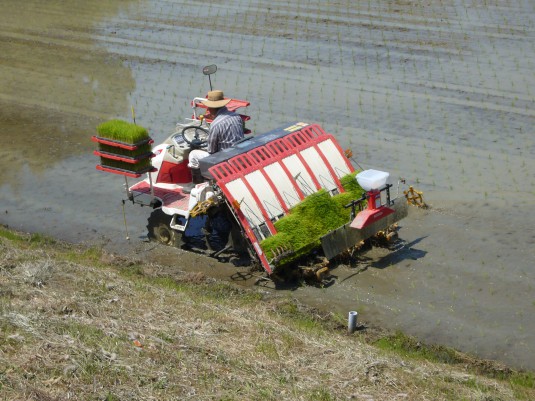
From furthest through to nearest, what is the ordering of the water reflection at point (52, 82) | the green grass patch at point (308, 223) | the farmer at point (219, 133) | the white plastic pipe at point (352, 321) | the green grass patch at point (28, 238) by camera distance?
the water reflection at point (52, 82)
the green grass patch at point (28, 238)
the farmer at point (219, 133)
the green grass patch at point (308, 223)
the white plastic pipe at point (352, 321)

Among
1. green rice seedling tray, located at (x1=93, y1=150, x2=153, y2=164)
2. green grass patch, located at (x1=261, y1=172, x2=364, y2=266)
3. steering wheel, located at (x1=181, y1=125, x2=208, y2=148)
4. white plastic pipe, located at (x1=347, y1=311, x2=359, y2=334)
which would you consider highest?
steering wheel, located at (x1=181, y1=125, x2=208, y2=148)

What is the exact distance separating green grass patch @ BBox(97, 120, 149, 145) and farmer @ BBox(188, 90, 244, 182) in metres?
0.92

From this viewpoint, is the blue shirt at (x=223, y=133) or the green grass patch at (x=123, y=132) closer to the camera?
the green grass patch at (x=123, y=132)

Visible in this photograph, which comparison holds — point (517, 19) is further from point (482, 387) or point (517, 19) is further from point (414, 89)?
point (482, 387)

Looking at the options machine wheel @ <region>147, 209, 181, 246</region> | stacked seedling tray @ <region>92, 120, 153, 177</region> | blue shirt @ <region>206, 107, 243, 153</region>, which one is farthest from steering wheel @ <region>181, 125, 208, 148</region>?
machine wheel @ <region>147, 209, 181, 246</region>

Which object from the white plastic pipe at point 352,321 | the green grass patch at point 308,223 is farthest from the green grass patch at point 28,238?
the white plastic pipe at point 352,321

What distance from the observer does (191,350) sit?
1104 cm

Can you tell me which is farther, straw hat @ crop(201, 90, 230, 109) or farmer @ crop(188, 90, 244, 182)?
straw hat @ crop(201, 90, 230, 109)

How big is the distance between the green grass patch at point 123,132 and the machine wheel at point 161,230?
4.46ft

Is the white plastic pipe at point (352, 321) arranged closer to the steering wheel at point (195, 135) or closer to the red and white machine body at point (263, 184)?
the red and white machine body at point (263, 184)

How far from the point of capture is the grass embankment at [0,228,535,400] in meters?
10.1

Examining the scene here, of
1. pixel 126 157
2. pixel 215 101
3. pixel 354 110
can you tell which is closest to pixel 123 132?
pixel 126 157

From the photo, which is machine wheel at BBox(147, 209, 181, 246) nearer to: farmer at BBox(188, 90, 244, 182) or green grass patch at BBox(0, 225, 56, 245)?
farmer at BBox(188, 90, 244, 182)

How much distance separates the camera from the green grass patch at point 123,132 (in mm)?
14836
